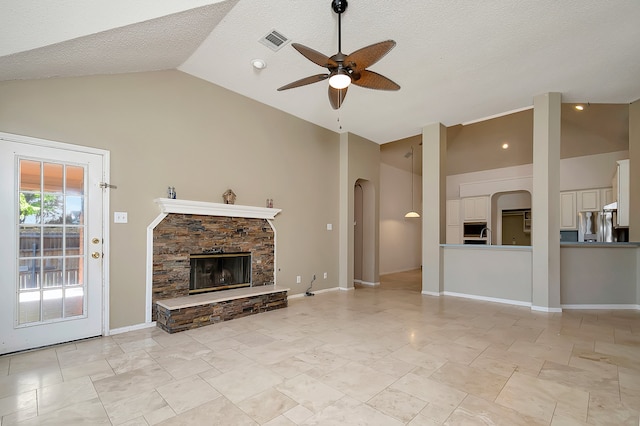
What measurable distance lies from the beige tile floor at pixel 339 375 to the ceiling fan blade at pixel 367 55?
2.64m

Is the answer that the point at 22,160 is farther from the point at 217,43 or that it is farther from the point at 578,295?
the point at 578,295

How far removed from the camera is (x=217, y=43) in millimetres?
3438

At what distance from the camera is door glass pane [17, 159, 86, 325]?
300cm

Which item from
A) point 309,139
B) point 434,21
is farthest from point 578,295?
point 309,139

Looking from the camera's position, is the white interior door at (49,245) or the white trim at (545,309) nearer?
the white interior door at (49,245)

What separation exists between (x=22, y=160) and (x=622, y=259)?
806 centimetres

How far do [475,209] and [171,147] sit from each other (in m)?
8.15

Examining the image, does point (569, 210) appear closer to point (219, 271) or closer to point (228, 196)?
point (228, 196)

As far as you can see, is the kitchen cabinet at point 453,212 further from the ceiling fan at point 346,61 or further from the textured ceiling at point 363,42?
the ceiling fan at point 346,61

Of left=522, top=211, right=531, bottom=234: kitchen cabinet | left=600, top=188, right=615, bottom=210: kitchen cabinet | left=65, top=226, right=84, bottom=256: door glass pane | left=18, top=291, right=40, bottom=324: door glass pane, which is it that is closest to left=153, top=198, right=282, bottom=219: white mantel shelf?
left=65, top=226, right=84, bottom=256: door glass pane

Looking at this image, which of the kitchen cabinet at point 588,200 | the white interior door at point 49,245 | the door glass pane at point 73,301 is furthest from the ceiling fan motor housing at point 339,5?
the kitchen cabinet at point 588,200

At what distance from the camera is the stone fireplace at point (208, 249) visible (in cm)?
386

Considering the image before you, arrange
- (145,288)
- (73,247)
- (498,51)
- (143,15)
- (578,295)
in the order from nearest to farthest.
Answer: (143,15), (73,247), (498,51), (145,288), (578,295)

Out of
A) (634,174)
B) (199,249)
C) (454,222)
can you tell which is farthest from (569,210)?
(199,249)
